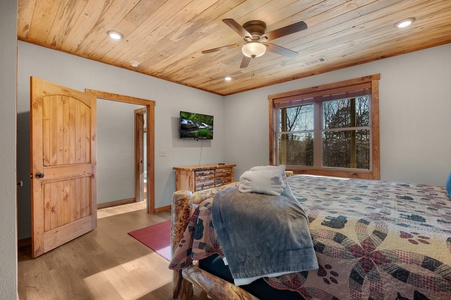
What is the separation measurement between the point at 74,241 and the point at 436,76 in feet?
17.0

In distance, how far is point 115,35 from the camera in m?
2.48

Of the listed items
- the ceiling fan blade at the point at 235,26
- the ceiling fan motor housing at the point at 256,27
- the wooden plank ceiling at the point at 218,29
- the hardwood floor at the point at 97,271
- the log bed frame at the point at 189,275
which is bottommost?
the hardwood floor at the point at 97,271

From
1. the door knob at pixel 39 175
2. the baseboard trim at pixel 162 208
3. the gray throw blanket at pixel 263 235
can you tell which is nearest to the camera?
the gray throw blanket at pixel 263 235

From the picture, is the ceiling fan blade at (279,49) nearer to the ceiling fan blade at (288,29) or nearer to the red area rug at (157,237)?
the ceiling fan blade at (288,29)

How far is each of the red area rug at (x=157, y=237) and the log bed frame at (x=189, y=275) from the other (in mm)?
744

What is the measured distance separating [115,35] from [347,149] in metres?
3.81

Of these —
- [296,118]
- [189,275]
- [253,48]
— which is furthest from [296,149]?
[189,275]

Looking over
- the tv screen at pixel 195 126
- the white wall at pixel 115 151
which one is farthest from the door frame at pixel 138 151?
the tv screen at pixel 195 126

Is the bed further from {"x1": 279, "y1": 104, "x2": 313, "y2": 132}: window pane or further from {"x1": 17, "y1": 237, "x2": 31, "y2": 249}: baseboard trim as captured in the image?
{"x1": 279, "y1": 104, "x2": 313, "y2": 132}: window pane

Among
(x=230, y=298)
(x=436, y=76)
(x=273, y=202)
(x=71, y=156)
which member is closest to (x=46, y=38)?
(x=71, y=156)

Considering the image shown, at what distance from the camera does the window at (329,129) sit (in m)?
3.31

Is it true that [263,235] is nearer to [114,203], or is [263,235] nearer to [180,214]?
[180,214]

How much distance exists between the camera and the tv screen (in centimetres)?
429

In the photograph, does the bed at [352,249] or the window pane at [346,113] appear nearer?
the bed at [352,249]
